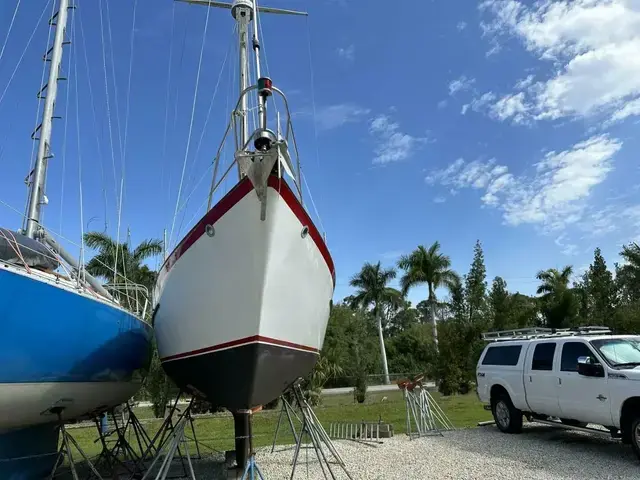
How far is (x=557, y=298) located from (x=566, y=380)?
3346 cm

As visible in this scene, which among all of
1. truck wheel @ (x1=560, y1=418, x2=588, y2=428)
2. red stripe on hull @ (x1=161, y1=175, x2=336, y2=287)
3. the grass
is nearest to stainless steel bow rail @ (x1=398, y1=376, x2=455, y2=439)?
the grass

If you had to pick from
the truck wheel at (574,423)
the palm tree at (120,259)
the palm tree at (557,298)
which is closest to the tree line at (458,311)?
the palm tree at (557,298)

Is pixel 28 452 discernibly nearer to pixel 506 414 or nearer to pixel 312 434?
pixel 312 434

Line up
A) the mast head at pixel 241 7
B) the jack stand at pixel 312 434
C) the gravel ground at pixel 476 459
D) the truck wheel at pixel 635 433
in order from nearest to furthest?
1. the truck wheel at pixel 635 433
2. the gravel ground at pixel 476 459
3. the jack stand at pixel 312 434
4. the mast head at pixel 241 7

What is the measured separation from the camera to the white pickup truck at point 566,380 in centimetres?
799

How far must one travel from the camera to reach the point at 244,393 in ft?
23.6

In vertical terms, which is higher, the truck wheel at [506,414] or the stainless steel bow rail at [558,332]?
the stainless steel bow rail at [558,332]

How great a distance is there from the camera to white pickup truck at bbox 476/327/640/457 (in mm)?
7992

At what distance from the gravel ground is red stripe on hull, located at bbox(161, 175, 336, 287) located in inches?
161

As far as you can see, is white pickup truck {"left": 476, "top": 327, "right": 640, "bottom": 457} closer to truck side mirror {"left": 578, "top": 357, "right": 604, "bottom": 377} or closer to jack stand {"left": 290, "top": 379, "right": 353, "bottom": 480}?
truck side mirror {"left": 578, "top": 357, "right": 604, "bottom": 377}

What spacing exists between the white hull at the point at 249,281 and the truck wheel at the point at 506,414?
574cm

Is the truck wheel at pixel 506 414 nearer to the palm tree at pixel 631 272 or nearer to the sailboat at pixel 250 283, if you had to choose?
the sailboat at pixel 250 283

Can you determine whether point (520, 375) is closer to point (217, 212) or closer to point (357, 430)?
point (357, 430)

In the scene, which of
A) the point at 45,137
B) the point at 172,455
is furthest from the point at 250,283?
the point at 45,137
